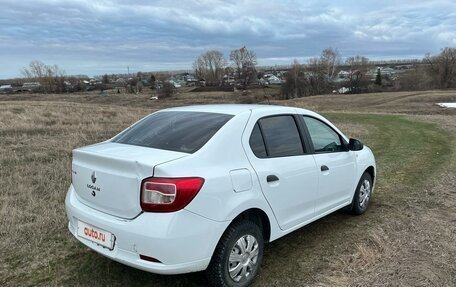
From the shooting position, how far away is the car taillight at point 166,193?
3072mm

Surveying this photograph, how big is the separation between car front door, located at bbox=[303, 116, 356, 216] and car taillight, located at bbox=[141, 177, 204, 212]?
190 cm

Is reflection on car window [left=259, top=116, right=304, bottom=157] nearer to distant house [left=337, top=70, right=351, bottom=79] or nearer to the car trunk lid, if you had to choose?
the car trunk lid

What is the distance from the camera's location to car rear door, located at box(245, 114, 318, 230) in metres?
3.80

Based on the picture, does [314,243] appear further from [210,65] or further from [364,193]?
[210,65]

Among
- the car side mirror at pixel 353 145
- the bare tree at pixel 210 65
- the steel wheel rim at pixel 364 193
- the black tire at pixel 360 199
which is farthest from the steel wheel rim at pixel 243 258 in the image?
the bare tree at pixel 210 65

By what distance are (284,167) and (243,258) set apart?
974 millimetres

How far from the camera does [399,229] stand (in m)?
5.12

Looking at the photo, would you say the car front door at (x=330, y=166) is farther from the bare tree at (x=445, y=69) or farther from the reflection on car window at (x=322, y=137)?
the bare tree at (x=445, y=69)

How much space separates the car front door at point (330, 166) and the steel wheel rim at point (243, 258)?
1171mm

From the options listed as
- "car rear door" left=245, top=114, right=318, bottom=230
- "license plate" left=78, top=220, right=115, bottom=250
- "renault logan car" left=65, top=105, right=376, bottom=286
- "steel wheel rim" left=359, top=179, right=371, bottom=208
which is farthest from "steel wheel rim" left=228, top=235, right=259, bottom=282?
"steel wheel rim" left=359, top=179, right=371, bottom=208

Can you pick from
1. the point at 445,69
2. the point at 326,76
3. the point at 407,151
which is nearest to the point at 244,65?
the point at 326,76

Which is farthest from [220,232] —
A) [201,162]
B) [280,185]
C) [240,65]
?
[240,65]

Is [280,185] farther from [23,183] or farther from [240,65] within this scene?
[240,65]

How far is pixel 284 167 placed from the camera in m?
4.01
